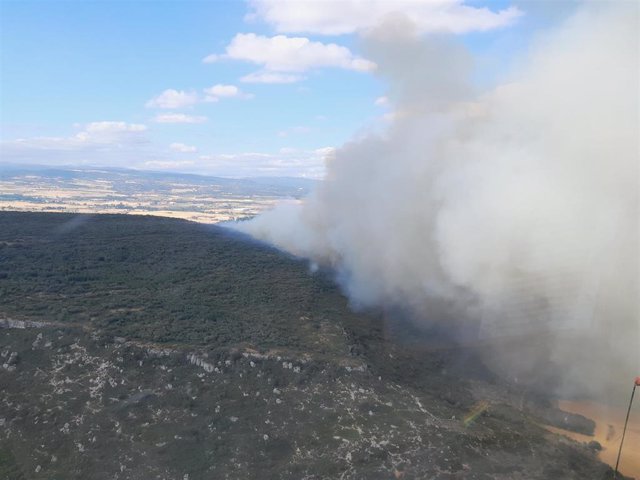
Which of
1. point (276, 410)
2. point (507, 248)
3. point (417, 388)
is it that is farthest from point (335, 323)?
point (507, 248)

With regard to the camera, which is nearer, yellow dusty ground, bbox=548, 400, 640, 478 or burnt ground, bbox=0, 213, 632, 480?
burnt ground, bbox=0, 213, 632, 480

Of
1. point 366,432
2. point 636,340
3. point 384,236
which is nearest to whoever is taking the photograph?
point 366,432

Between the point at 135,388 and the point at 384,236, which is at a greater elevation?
the point at 384,236

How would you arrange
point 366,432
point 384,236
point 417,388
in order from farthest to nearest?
point 384,236
point 417,388
point 366,432

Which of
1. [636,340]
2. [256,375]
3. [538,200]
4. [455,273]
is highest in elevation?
[538,200]

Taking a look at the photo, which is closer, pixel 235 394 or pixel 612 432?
pixel 235 394

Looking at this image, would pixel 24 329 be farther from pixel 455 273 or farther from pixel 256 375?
pixel 455 273

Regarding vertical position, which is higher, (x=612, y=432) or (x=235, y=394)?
(x=235, y=394)

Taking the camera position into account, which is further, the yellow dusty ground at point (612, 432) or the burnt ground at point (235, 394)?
the yellow dusty ground at point (612, 432)
